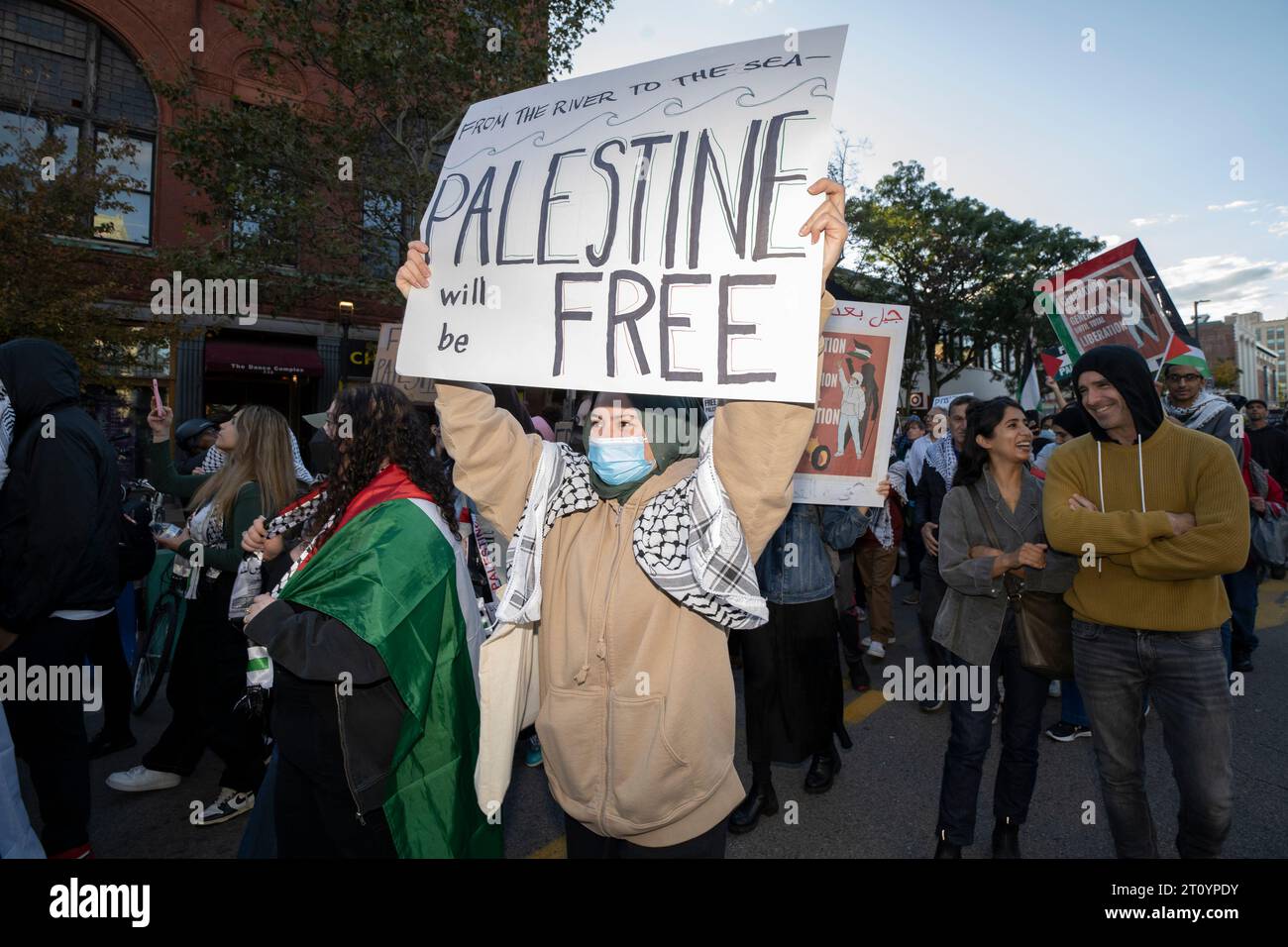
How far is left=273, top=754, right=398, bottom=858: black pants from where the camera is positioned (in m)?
2.19

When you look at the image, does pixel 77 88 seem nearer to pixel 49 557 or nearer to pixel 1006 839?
pixel 49 557

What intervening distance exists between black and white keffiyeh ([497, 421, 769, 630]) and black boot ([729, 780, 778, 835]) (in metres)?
2.11

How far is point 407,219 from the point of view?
14445 millimetres

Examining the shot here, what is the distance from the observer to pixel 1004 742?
3133 millimetres

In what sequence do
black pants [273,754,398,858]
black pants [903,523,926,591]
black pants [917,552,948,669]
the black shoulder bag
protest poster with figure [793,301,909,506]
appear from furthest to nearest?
black pants [903,523,926,591]
black pants [917,552,948,669]
protest poster with figure [793,301,909,506]
the black shoulder bag
black pants [273,754,398,858]

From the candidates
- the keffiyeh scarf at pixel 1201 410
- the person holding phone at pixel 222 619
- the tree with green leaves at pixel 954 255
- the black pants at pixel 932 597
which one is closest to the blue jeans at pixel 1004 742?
the black pants at pixel 932 597

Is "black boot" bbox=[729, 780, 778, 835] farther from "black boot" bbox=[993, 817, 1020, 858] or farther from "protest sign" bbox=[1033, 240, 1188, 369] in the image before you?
"protest sign" bbox=[1033, 240, 1188, 369]

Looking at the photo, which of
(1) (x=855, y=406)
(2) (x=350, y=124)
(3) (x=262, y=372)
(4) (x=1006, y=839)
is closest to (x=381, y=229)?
(2) (x=350, y=124)

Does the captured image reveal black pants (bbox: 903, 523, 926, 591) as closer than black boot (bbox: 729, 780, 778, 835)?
No

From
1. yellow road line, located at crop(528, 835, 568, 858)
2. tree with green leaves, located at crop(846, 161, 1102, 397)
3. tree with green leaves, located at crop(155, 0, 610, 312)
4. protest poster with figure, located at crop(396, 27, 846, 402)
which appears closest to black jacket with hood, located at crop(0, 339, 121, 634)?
protest poster with figure, located at crop(396, 27, 846, 402)

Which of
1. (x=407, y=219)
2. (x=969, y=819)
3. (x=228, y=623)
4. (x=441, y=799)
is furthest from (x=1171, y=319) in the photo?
(x=407, y=219)

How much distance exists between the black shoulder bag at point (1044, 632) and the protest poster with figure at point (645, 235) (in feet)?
6.75

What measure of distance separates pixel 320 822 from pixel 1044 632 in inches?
110
